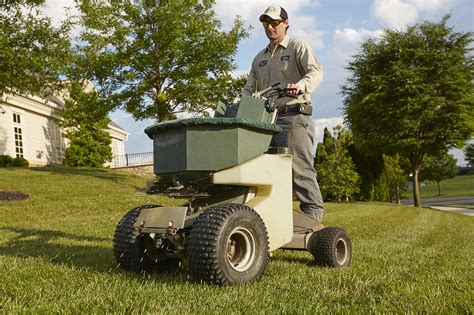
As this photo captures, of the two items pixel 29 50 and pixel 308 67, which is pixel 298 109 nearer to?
pixel 308 67

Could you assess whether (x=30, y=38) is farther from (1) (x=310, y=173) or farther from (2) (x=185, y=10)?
(1) (x=310, y=173)

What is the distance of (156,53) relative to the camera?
1920 centimetres

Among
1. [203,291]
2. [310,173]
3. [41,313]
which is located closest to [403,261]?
[310,173]

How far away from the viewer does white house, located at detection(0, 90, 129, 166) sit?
2817 cm

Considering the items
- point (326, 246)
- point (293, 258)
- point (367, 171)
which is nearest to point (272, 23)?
point (326, 246)

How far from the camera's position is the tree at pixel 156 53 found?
18797mm

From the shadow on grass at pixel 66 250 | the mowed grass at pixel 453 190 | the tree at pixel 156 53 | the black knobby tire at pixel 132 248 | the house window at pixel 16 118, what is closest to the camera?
the black knobby tire at pixel 132 248

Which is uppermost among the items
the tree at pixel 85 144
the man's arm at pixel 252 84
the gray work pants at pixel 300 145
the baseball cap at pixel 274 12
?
the tree at pixel 85 144

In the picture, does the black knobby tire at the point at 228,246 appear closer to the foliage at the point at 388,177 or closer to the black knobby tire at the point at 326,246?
the black knobby tire at the point at 326,246

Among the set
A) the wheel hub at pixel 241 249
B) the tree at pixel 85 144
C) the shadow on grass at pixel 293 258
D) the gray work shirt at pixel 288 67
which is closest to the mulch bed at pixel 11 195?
the shadow on grass at pixel 293 258

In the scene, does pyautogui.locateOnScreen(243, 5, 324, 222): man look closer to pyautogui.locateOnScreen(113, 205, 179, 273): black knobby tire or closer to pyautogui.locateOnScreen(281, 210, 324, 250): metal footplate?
pyautogui.locateOnScreen(281, 210, 324, 250): metal footplate

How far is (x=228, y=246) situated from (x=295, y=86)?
4.73 ft

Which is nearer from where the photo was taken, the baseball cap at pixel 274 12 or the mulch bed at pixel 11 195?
the baseball cap at pixel 274 12

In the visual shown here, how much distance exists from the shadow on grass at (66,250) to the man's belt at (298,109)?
157cm
